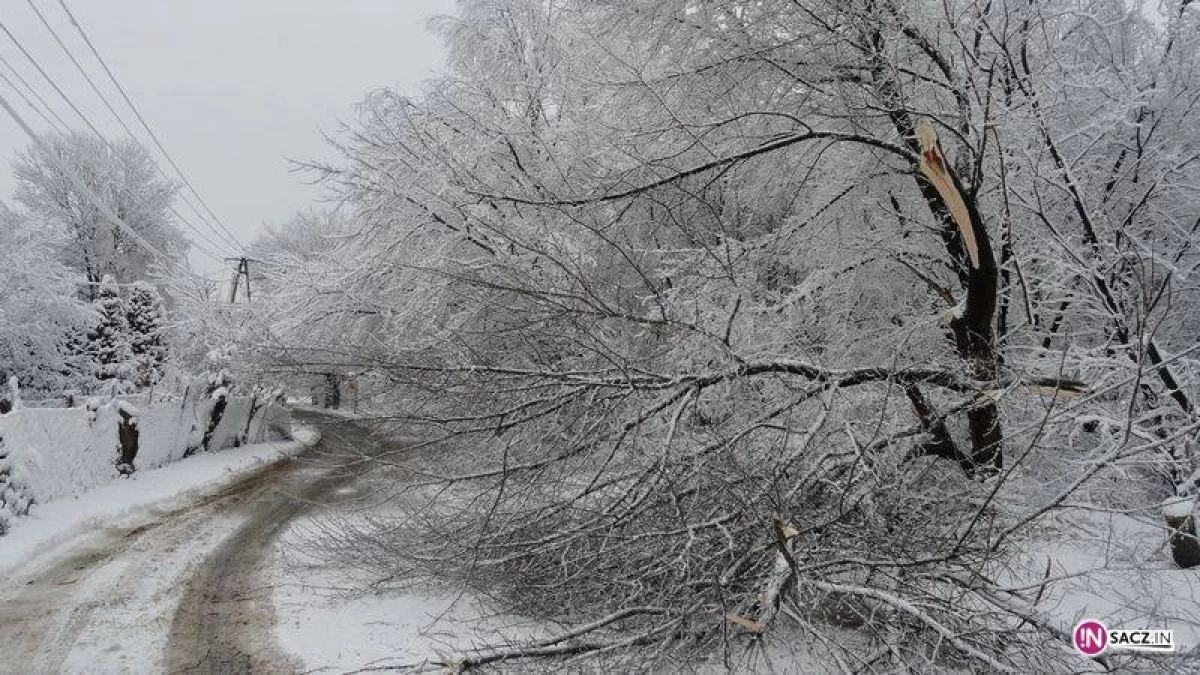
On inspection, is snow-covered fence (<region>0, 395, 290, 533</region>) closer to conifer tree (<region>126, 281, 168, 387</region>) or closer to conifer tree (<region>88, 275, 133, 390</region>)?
conifer tree (<region>126, 281, 168, 387</region>)

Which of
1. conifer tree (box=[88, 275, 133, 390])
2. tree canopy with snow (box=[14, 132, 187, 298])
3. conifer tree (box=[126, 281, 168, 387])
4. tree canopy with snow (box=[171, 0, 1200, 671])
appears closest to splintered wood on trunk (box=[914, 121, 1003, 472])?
tree canopy with snow (box=[171, 0, 1200, 671])

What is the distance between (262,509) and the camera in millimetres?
10703

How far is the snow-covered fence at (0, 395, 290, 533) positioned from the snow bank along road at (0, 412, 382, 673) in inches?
62.8

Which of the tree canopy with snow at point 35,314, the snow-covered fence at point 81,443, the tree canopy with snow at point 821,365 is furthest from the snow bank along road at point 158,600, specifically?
the tree canopy with snow at point 35,314

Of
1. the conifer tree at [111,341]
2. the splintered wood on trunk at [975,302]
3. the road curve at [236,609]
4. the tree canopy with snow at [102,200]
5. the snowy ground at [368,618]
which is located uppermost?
the tree canopy with snow at [102,200]

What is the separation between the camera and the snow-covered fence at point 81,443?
371 inches

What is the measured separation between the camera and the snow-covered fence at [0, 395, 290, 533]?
Result: 9.43m

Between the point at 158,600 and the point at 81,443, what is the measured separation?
6637 mm

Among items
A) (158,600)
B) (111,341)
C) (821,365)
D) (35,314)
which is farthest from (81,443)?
(35,314)

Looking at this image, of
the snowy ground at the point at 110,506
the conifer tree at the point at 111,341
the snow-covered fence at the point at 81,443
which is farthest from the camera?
the conifer tree at the point at 111,341

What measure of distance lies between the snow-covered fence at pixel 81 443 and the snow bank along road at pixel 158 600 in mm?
1595

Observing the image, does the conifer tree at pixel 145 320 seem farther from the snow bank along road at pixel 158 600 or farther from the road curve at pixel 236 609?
the road curve at pixel 236 609

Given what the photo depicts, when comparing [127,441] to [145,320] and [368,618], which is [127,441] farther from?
[145,320]

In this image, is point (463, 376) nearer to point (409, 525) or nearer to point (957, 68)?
point (409, 525)
